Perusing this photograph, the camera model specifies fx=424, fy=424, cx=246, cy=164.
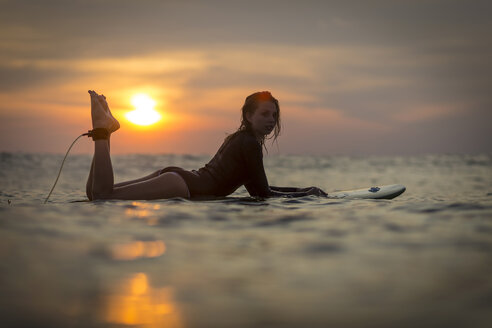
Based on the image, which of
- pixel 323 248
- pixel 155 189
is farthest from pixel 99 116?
pixel 323 248

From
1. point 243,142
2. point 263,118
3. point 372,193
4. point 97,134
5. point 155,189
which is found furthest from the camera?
point 372,193

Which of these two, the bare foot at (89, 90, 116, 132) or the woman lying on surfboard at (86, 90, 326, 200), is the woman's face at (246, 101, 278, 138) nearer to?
the woman lying on surfboard at (86, 90, 326, 200)

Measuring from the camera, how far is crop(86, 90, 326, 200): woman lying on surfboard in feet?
15.0

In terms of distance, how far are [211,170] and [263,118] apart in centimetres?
91

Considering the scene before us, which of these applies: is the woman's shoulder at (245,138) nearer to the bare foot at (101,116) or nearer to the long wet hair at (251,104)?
the long wet hair at (251,104)

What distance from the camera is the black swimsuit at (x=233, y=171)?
16.1 feet

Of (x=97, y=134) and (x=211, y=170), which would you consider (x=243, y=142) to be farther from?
(x=97, y=134)

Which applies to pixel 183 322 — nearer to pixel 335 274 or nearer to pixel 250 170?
pixel 335 274

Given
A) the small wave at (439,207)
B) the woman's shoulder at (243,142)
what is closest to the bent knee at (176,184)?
the woman's shoulder at (243,142)

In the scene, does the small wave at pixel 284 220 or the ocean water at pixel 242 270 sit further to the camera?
the small wave at pixel 284 220

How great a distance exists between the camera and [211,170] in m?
5.08

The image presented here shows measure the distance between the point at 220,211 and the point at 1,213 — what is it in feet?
6.13

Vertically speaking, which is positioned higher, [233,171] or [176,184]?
[233,171]

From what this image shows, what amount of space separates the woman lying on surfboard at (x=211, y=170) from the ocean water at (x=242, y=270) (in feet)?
3.06
